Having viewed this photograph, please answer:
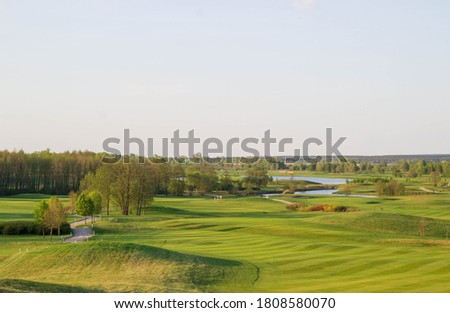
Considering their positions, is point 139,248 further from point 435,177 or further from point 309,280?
point 435,177

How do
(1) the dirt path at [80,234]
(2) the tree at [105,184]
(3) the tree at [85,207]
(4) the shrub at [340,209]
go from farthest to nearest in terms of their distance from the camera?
1. (4) the shrub at [340,209]
2. (2) the tree at [105,184]
3. (3) the tree at [85,207]
4. (1) the dirt path at [80,234]

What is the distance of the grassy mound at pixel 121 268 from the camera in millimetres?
28438

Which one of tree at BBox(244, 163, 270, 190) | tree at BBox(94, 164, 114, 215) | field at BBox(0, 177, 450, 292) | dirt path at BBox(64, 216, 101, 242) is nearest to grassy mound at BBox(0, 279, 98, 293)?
field at BBox(0, 177, 450, 292)

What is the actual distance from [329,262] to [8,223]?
3460 cm

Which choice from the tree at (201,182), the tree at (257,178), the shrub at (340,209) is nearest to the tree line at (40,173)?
the tree at (201,182)

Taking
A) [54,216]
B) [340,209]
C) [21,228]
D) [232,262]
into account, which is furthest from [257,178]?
[232,262]

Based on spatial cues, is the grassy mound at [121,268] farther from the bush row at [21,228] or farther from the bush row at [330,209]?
the bush row at [330,209]

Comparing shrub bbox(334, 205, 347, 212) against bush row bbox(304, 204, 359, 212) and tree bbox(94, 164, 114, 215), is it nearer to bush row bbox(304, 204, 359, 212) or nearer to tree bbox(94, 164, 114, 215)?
bush row bbox(304, 204, 359, 212)

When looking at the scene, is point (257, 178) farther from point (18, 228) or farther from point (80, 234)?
point (18, 228)

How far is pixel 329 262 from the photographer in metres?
33.8

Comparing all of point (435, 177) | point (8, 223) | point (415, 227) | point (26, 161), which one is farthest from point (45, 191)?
point (435, 177)

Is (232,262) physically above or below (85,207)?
below

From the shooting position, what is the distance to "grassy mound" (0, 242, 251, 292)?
28.4m

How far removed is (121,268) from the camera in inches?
1292
